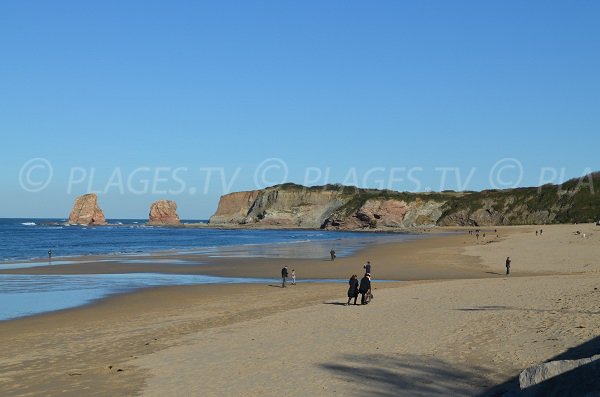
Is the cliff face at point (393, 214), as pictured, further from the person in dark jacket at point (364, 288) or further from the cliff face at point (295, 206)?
the person in dark jacket at point (364, 288)

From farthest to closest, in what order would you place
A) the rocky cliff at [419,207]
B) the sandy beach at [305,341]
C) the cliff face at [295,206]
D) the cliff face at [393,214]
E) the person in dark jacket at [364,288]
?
the cliff face at [295,206] → the cliff face at [393,214] → the rocky cliff at [419,207] → the person in dark jacket at [364,288] → the sandy beach at [305,341]

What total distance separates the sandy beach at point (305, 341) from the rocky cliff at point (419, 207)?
109 metres

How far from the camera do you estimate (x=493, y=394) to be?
936 centimetres

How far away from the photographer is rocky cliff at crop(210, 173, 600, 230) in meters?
132

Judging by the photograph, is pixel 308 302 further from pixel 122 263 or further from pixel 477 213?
pixel 477 213

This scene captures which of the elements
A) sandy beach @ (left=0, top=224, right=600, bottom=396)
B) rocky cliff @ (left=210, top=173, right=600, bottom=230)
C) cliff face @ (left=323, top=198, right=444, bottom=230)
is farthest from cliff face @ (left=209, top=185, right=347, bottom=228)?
sandy beach @ (left=0, top=224, right=600, bottom=396)

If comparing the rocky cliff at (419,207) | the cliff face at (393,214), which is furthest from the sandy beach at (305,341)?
the cliff face at (393,214)

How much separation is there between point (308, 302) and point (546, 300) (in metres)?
9.07

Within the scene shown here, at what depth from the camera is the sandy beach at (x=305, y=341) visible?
10.9m

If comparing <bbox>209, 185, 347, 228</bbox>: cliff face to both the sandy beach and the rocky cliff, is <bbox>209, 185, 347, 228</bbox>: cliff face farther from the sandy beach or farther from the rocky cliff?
the sandy beach

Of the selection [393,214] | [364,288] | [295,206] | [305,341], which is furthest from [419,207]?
[305,341]

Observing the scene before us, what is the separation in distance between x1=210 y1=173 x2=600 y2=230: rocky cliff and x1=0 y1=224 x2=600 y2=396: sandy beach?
10942 cm

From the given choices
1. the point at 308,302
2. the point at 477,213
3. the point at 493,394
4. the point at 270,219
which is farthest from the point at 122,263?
the point at 270,219

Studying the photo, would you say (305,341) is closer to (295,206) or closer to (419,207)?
(419,207)
